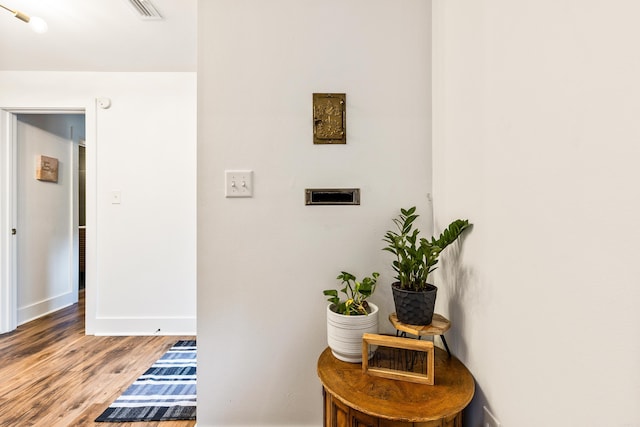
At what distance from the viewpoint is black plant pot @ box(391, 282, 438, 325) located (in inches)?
32.4

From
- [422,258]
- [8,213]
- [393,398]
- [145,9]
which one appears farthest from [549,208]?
[8,213]

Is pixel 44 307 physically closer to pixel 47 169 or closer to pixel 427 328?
pixel 47 169

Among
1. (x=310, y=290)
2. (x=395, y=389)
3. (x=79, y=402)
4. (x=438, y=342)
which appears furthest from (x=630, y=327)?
(x=79, y=402)

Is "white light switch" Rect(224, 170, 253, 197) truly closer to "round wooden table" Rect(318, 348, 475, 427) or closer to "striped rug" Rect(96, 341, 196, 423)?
"round wooden table" Rect(318, 348, 475, 427)

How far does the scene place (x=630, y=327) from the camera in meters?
0.42

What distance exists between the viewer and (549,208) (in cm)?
56

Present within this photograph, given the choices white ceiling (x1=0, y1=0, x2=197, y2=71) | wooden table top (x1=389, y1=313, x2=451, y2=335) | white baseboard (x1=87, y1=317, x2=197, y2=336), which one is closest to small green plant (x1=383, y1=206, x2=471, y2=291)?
wooden table top (x1=389, y1=313, x2=451, y2=335)

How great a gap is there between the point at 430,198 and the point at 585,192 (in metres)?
0.63

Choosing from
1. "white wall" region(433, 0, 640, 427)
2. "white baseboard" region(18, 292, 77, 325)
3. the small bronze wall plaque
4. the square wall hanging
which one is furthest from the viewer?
the square wall hanging

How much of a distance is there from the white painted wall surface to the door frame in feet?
0.24

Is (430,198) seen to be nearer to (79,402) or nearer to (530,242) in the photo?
(530,242)

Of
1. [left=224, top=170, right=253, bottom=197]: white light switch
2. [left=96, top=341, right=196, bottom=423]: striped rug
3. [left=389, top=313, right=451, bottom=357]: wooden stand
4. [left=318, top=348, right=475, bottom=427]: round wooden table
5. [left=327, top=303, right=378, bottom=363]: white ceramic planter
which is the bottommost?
[left=96, top=341, right=196, bottom=423]: striped rug

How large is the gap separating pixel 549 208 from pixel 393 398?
61 centimetres

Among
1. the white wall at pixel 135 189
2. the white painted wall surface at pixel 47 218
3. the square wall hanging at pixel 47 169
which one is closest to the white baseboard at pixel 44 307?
the white painted wall surface at pixel 47 218
